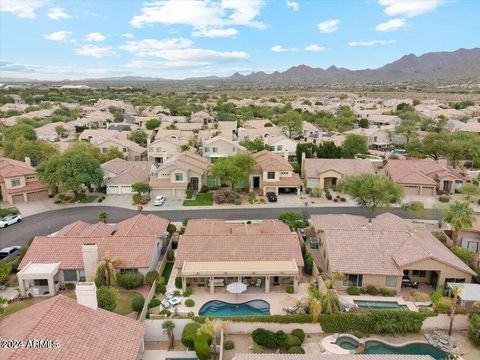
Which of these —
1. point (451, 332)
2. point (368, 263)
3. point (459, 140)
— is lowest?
point (451, 332)

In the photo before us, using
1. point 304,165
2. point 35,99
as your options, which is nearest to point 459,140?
point 304,165

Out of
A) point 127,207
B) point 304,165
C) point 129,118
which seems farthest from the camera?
point 129,118

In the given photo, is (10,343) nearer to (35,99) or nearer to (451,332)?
(451,332)

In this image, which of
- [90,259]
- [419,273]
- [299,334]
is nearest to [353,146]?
[419,273]

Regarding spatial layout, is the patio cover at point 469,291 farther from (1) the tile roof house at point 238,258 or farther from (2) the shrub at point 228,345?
(2) the shrub at point 228,345

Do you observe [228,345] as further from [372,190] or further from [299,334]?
[372,190]

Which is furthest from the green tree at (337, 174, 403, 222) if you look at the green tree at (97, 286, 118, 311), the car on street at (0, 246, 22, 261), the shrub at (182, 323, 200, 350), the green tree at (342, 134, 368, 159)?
the car on street at (0, 246, 22, 261)
